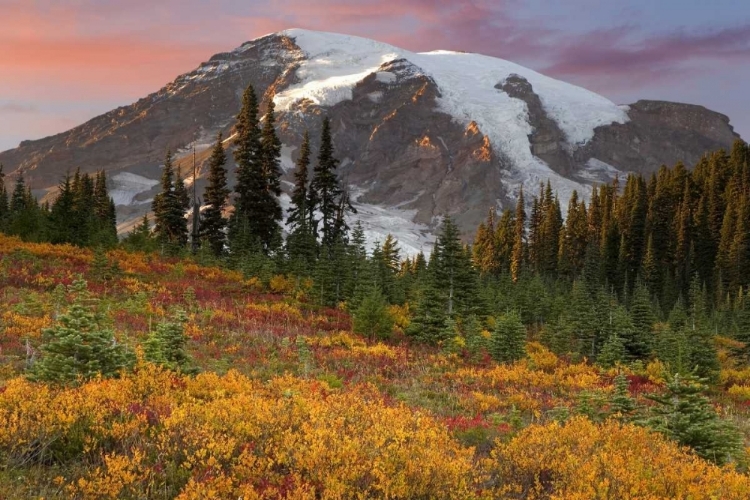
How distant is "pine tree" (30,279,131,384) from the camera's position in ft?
28.7

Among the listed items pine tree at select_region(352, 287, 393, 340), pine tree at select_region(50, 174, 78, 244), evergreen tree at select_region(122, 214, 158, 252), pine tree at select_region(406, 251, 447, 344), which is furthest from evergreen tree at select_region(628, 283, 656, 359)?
pine tree at select_region(50, 174, 78, 244)

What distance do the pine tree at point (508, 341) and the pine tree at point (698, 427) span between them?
10736mm

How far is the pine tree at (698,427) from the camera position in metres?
9.02

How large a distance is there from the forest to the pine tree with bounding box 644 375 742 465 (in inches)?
1.6

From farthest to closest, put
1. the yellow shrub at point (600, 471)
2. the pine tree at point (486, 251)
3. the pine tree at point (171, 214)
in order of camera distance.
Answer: the pine tree at point (486, 251)
the pine tree at point (171, 214)
the yellow shrub at point (600, 471)

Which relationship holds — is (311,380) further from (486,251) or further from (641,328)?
(486,251)

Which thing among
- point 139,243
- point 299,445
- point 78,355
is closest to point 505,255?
point 139,243

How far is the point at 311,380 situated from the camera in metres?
12.1

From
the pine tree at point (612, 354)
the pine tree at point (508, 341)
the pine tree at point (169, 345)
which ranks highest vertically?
the pine tree at point (169, 345)

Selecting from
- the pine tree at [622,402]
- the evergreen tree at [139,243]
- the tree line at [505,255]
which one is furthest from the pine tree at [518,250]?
the pine tree at [622,402]

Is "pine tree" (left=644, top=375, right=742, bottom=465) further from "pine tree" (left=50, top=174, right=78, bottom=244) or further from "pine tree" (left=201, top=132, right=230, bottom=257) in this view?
"pine tree" (left=201, top=132, right=230, bottom=257)

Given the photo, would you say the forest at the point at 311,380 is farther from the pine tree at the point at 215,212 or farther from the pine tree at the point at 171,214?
the pine tree at the point at 171,214

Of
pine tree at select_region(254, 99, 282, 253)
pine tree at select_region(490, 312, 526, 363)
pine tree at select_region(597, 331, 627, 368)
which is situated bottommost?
pine tree at select_region(597, 331, 627, 368)

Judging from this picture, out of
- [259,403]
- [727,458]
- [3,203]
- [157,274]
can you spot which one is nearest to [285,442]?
[259,403]
